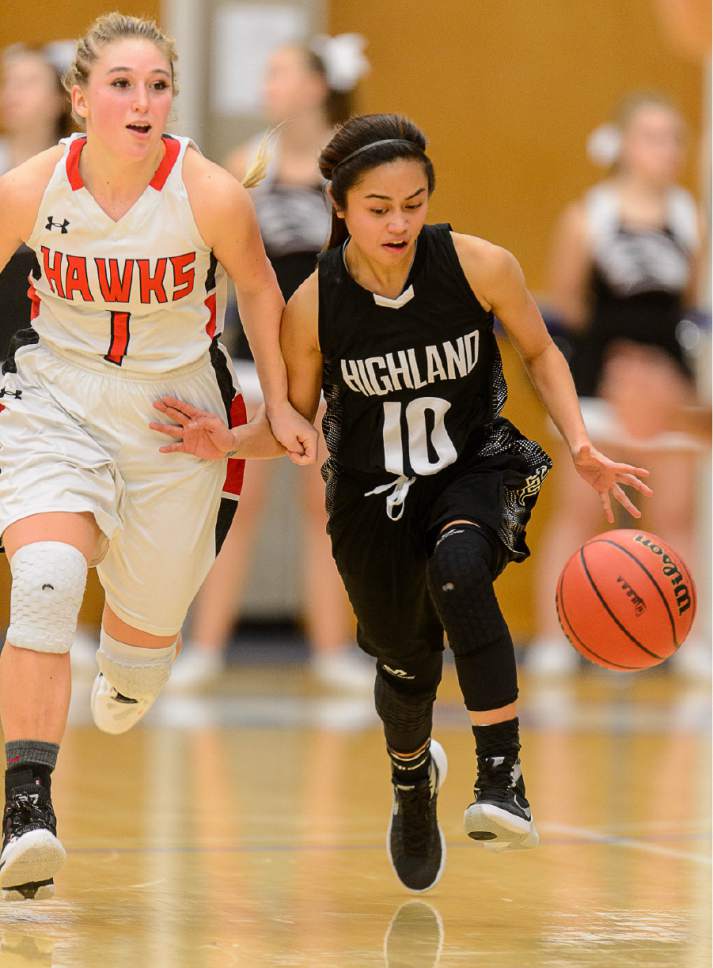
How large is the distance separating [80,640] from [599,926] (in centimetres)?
491

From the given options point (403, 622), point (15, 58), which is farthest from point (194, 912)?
point (15, 58)

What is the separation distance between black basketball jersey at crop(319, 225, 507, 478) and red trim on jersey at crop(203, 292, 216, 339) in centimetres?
25

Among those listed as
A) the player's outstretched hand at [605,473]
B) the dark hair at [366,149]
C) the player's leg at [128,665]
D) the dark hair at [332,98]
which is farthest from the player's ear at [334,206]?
the dark hair at [332,98]

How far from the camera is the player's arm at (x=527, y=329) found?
361cm

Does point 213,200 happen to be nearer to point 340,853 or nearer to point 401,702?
point 401,702

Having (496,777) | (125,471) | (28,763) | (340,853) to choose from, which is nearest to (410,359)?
(125,471)

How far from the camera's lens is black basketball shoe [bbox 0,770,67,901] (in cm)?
312

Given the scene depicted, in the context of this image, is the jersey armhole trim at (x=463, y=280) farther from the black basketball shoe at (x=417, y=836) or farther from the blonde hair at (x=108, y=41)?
the black basketball shoe at (x=417, y=836)

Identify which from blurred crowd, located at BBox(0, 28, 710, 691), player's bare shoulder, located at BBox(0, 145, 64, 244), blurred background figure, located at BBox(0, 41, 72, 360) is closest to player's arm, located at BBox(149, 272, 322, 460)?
player's bare shoulder, located at BBox(0, 145, 64, 244)

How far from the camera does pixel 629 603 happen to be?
3.65 m

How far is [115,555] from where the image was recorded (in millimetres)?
3814

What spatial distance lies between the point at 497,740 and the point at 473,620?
23 centimetres

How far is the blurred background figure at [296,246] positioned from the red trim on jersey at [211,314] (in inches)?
129

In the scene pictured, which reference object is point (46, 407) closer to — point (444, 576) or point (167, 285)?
point (167, 285)
